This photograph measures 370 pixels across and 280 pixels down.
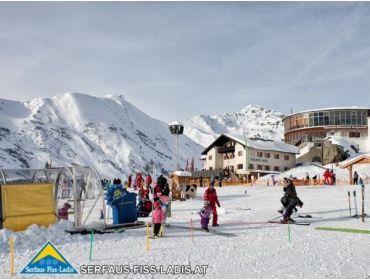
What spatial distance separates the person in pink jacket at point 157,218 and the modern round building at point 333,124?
201 ft

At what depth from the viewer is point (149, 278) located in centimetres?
915

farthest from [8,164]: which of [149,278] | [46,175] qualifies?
[149,278]

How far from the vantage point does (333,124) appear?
7769 cm

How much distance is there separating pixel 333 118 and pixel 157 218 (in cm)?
6997

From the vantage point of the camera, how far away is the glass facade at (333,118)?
76438mm

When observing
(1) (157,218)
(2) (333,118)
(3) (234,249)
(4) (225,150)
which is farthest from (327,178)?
(2) (333,118)

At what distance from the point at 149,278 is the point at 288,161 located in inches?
2253

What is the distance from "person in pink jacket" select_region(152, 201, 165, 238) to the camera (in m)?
14.0

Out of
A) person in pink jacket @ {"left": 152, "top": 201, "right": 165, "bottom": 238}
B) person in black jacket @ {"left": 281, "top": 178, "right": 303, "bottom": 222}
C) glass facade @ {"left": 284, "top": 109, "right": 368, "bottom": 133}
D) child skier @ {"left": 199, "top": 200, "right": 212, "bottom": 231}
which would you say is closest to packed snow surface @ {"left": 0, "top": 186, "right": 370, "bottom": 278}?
person in pink jacket @ {"left": 152, "top": 201, "right": 165, "bottom": 238}

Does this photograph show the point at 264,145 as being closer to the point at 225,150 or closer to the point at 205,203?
the point at 225,150

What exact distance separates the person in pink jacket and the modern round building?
201 feet

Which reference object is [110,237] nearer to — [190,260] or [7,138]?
[190,260]

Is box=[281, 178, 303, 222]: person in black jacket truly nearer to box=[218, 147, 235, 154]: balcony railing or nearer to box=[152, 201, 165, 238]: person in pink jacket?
box=[152, 201, 165, 238]: person in pink jacket

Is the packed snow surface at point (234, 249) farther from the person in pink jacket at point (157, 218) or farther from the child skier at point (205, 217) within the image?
the child skier at point (205, 217)
